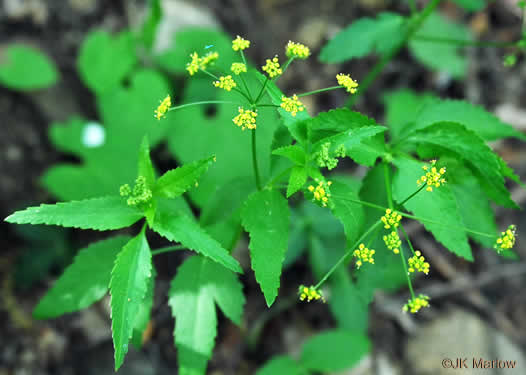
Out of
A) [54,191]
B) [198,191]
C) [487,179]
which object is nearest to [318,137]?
[487,179]

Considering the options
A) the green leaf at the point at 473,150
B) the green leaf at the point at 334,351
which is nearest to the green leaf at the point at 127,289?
the green leaf at the point at 473,150

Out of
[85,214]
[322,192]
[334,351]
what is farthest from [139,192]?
[334,351]

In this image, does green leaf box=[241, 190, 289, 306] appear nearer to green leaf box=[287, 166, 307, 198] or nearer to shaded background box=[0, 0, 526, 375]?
green leaf box=[287, 166, 307, 198]

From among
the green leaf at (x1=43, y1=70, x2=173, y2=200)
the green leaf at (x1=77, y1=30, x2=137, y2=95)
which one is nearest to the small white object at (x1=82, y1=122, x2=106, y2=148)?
the green leaf at (x1=43, y1=70, x2=173, y2=200)

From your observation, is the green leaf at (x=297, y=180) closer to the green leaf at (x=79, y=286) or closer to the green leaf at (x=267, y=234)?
the green leaf at (x=267, y=234)

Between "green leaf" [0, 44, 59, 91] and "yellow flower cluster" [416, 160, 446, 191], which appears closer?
"yellow flower cluster" [416, 160, 446, 191]

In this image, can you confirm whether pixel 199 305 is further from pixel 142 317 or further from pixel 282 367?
pixel 282 367
